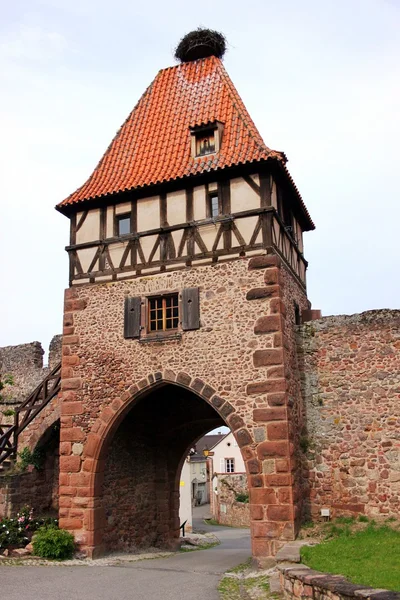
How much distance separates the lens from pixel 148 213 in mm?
13945

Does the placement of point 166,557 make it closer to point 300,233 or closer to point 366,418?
point 366,418

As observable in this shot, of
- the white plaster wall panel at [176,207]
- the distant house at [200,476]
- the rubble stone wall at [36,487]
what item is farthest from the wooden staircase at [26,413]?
the distant house at [200,476]

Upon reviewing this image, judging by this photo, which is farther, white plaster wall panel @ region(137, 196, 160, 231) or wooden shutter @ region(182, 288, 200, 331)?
white plaster wall panel @ region(137, 196, 160, 231)

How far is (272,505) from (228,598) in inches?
95.3

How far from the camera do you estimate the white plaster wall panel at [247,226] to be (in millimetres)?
12766

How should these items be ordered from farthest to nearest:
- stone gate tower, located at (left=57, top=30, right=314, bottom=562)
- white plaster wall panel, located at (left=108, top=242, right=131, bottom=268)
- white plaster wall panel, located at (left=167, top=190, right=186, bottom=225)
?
white plaster wall panel, located at (left=108, top=242, right=131, bottom=268)
white plaster wall panel, located at (left=167, top=190, right=186, bottom=225)
stone gate tower, located at (left=57, top=30, right=314, bottom=562)

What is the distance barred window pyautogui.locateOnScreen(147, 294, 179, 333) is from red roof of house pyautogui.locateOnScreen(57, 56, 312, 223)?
8.96ft

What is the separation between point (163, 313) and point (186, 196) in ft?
8.95

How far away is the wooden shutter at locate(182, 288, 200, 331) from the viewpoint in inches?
504

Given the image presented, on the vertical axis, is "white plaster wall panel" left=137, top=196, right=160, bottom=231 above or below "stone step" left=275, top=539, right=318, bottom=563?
above

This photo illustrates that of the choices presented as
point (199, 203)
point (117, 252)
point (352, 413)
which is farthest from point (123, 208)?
point (352, 413)

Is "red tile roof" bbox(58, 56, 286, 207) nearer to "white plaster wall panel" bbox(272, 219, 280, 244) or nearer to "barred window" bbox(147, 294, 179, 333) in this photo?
"white plaster wall panel" bbox(272, 219, 280, 244)

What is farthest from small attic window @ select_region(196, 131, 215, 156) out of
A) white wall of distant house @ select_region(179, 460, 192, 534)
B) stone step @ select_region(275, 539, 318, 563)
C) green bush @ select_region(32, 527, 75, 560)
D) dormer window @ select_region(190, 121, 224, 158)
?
white wall of distant house @ select_region(179, 460, 192, 534)

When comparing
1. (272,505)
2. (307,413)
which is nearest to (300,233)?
(307,413)
